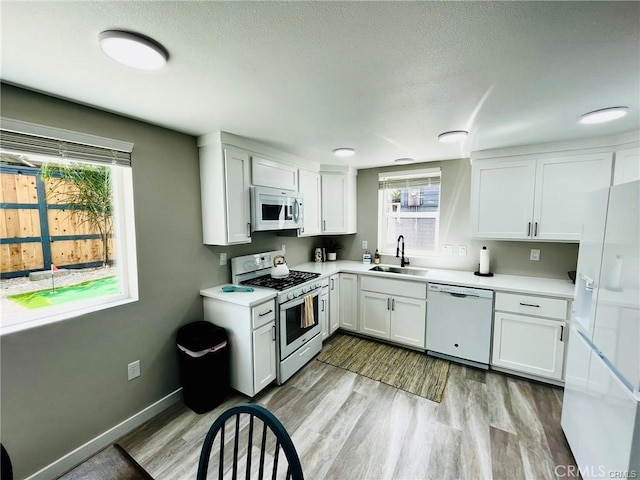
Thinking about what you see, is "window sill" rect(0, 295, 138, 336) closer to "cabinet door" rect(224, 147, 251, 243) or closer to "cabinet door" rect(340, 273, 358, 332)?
"cabinet door" rect(224, 147, 251, 243)

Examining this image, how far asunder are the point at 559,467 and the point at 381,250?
263 centimetres

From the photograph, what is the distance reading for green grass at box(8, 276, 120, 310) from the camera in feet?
5.39

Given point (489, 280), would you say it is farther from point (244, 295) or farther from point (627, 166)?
point (244, 295)

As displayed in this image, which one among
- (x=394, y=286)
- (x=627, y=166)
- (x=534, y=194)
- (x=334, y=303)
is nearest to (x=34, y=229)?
(x=334, y=303)

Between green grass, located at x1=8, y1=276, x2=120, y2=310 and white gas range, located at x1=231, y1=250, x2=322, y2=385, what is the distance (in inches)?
39.1

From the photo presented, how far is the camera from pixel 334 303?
133 inches

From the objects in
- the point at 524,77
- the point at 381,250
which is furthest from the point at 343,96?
the point at 381,250

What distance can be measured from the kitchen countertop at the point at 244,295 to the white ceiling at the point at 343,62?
1397 mm

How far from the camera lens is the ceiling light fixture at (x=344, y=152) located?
9.13ft

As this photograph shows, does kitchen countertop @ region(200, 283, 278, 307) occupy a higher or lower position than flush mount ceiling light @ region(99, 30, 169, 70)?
lower

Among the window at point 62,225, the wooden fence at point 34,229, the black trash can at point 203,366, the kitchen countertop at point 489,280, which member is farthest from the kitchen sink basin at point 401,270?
the wooden fence at point 34,229

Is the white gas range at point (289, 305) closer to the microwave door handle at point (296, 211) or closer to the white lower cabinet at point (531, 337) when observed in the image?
the microwave door handle at point (296, 211)

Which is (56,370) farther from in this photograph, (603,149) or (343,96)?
(603,149)

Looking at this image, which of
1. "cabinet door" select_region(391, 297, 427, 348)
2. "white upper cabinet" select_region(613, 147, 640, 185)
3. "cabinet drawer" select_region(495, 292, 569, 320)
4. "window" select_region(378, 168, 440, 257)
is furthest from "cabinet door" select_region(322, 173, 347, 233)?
"white upper cabinet" select_region(613, 147, 640, 185)
